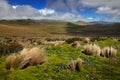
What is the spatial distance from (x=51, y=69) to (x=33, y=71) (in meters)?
0.71

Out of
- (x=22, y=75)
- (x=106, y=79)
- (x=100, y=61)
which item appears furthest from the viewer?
(x=100, y=61)

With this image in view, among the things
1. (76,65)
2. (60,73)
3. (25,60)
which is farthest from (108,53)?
(25,60)

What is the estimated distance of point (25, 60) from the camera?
841 cm

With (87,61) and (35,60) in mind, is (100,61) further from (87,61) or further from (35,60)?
(35,60)

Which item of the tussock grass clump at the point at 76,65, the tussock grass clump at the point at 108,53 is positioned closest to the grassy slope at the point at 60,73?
the tussock grass clump at the point at 76,65

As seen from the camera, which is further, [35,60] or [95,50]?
[95,50]

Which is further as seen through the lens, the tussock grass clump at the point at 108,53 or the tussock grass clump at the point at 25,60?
the tussock grass clump at the point at 108,53

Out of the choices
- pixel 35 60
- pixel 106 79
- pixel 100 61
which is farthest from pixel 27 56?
pixel 100 61

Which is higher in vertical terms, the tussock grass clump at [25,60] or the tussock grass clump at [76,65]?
the tussock grass clump at [25,60]

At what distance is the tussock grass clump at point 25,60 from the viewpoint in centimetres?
829

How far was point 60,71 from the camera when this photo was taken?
830cm

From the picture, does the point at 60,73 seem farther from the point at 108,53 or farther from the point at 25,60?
the point at 108,53

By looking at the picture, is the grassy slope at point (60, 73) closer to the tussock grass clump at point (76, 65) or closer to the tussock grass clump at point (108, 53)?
the tussock grass clump at point (76, 65)

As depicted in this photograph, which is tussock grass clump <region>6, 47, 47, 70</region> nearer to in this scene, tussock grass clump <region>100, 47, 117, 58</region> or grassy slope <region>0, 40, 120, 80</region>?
grassy slope <region>0, 40, 120, 80</region>
